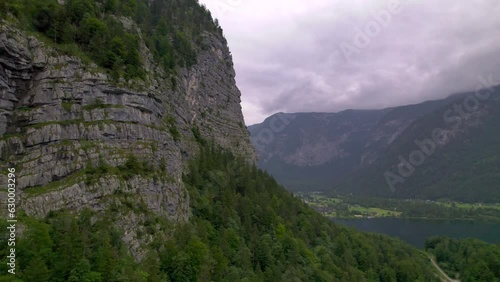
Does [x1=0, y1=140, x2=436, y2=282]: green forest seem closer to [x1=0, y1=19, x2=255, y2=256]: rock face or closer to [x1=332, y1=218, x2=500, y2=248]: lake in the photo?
[x1=0, y1=19, x2=255, y2=256]: rock face

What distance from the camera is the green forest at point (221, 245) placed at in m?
25.0

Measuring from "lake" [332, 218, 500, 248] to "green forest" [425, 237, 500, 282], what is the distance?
21.3m

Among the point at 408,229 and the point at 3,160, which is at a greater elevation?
the point at 3,160

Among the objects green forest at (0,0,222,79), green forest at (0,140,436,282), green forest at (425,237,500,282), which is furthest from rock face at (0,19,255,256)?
green forest at (425,237,500,282)

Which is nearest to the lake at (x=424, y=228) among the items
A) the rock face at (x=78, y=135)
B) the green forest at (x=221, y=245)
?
the green forest at (x=221, y=245)

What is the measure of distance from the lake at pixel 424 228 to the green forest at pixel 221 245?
1990 inches

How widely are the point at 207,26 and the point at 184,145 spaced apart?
40161 mm

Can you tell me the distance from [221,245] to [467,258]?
68899mm

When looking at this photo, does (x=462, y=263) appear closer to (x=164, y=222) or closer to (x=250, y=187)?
(x=250, y=187)

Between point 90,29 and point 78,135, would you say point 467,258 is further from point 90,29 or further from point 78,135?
point 90,29

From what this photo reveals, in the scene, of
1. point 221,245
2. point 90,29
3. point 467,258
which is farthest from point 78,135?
point 467,258

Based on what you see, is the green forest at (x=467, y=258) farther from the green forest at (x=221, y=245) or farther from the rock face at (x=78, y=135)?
the rock face at (x=78, y=135)

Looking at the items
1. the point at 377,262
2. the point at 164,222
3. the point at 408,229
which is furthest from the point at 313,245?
the point at 408,229

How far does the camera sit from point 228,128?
84000mm
